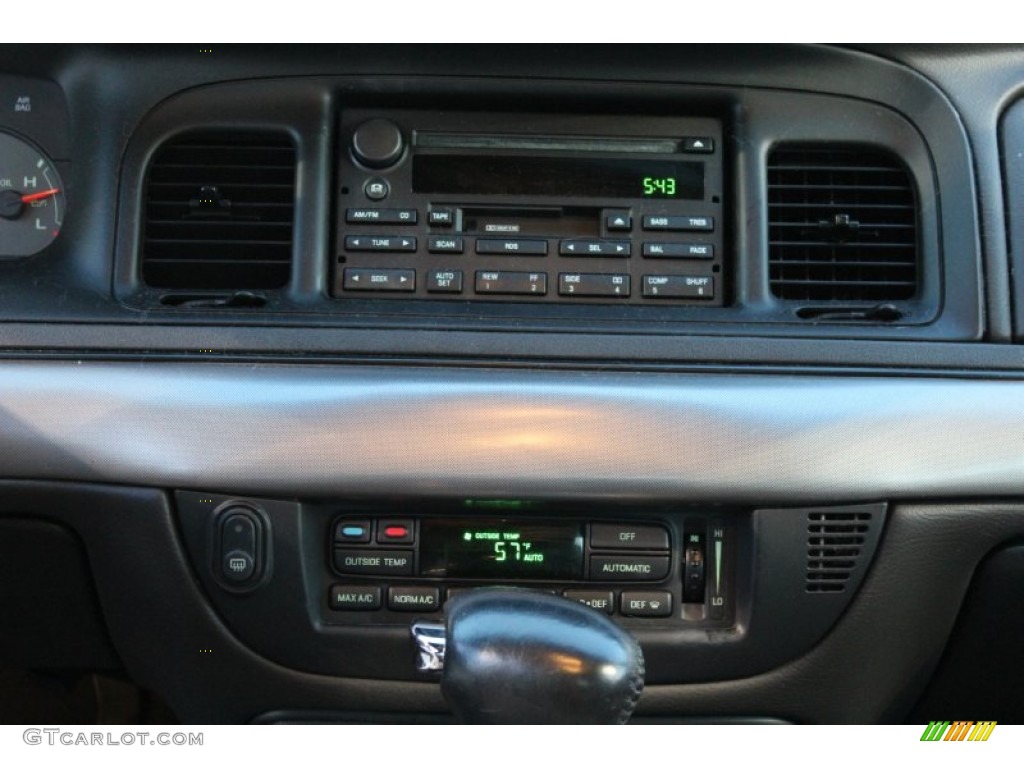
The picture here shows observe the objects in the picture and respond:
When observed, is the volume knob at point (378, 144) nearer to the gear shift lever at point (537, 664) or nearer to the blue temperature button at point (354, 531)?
the blue temperature button at point (354, 531)

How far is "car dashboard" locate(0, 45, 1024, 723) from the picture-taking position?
180 cm

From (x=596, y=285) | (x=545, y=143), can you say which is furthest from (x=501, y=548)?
(x=545, y=143)

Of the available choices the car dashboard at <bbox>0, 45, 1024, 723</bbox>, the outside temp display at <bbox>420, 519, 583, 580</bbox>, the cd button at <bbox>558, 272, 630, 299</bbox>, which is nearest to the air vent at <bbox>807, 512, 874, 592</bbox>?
the car dashboard at <bbox>0, 45, 1024, 723</bbox>

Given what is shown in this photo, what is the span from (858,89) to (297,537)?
1.14m

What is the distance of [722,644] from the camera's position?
1854 mm

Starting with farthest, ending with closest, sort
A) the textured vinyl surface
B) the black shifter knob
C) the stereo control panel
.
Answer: the stereo control panel, the textured vinyl surface, the black shifter knob

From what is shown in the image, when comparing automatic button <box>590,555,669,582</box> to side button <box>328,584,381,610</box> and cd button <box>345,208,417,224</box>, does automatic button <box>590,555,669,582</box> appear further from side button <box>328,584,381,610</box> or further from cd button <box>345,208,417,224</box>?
cd button <box>345,208,417,224</box>

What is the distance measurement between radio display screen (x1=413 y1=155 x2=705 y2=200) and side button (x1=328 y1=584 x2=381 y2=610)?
25.2 inches

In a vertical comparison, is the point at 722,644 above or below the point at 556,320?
below

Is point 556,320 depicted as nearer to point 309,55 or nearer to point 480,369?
point 480,369

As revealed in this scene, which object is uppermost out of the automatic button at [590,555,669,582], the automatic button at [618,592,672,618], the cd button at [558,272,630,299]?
the cd button at [558,272,630,299]

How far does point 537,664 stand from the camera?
4.46 feet

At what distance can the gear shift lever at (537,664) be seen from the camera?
136cm
